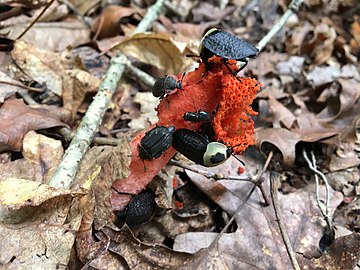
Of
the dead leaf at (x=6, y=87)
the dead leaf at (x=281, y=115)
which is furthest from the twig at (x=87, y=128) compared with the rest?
the dead leaf at (x=281, y=115)

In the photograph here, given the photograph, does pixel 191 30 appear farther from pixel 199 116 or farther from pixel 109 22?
pixel 199 116

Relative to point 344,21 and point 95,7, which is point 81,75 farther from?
point 344,21

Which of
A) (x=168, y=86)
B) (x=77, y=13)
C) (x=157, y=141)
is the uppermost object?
(x=168, y=86)

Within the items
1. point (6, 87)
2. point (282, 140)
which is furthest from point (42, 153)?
point (282, 140)

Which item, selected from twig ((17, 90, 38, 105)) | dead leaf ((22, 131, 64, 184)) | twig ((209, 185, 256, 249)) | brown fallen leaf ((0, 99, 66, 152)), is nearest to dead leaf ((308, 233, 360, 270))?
twig ((209, 185, 256, 249))

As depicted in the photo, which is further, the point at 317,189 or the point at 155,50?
the point at 155,50

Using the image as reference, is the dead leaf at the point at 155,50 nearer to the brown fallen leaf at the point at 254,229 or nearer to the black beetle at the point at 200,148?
the brown fallen leaf at the point at 254,229
